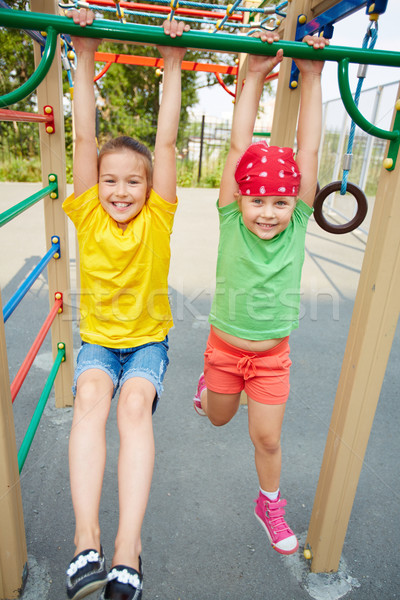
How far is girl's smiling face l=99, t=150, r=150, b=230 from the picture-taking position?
1512mm

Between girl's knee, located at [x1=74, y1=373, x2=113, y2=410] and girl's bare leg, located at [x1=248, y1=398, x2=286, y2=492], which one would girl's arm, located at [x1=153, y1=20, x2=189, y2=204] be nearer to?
girl's knee, located at [x1=74, y1=373, x2=113, y2=410]

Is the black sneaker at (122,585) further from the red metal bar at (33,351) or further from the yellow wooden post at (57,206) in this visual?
the yellow wooden post at (57,206)

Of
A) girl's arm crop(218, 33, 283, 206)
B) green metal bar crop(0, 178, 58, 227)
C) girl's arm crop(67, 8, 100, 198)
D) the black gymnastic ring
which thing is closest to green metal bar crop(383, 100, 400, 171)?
the black gymnastic ring

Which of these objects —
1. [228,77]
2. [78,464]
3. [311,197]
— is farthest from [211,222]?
[228,77]

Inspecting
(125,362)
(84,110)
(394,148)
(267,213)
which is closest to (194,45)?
(84,110)

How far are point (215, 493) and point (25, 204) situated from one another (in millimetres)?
1402

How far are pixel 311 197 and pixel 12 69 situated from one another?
41.3 feet

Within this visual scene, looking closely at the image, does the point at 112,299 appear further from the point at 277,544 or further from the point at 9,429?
the point at 277,544

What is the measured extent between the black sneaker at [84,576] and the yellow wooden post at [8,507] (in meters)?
0.37

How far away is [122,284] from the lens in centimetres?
158

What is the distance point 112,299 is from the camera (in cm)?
160

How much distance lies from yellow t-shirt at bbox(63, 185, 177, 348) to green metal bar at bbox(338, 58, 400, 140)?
2.05ft

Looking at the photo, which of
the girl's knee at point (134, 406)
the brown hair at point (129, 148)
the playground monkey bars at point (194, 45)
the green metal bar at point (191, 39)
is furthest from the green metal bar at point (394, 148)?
the girl's knee at point (134, 406)

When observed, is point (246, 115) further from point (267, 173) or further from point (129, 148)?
point (129, 148)
